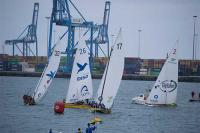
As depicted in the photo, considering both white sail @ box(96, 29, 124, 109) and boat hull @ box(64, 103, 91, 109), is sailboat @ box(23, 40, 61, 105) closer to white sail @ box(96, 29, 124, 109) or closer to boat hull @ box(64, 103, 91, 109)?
boat hull @ box(64, 103, 91, 109)

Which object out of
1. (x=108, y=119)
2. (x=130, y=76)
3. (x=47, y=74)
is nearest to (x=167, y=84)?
(x=108, y=119)

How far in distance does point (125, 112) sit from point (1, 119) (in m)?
13.7

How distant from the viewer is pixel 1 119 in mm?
49125

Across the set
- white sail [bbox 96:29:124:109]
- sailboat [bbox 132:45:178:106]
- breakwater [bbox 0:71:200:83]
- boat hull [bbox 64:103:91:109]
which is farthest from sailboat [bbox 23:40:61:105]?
breakwater [bbox 0:71:200:83]

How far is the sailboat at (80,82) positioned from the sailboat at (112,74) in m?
4.03

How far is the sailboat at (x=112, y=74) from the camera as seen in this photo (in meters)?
47.8

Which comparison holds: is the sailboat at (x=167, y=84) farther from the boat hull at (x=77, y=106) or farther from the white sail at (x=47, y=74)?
the white sail at (x=47, y=74)

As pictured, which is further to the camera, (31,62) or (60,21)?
(31,62)

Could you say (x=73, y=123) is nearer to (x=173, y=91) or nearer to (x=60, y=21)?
(x=173, y=91)

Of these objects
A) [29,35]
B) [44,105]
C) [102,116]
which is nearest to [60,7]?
[29,35]

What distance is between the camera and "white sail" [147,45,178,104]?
191ft

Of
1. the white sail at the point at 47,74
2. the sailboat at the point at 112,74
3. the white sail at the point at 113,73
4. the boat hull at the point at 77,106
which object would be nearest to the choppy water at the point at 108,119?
the boat hull at the point at 77,106

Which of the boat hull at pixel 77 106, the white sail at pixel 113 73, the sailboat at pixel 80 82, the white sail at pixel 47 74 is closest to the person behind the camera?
the white sail at pixel 113 73

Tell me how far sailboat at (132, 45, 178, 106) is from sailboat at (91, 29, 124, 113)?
11.0m
